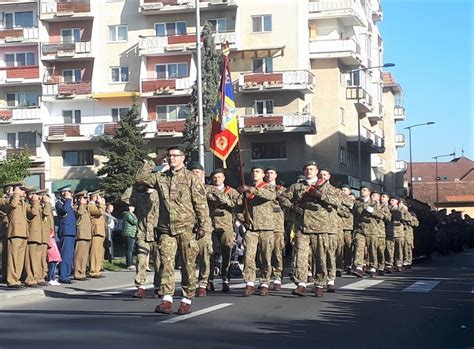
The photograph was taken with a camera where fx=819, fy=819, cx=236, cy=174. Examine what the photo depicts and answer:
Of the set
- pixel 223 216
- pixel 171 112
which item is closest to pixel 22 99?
pixel 171 112

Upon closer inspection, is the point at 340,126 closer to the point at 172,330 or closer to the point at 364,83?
the point at 364,83

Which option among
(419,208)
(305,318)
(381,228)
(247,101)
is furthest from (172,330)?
(247,101)

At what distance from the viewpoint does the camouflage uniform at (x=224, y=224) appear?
13.5 meters

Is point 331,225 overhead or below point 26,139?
below

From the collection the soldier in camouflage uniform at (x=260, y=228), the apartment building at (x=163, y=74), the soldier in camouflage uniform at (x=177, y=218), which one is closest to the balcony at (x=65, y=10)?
the apartment building at (x=163, y=74)

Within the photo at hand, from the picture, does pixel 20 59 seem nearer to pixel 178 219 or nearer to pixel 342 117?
pixel 342 117

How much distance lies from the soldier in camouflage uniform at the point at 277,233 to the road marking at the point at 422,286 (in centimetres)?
253

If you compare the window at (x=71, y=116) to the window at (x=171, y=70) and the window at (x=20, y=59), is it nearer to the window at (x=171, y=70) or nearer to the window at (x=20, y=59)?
the window at (x=20, y=59)

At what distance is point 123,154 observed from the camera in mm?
51125

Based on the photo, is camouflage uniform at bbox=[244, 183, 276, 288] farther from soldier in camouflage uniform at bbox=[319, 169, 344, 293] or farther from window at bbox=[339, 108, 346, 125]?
window at bbox=[339, 108, 346, 125]

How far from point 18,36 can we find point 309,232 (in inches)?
1909

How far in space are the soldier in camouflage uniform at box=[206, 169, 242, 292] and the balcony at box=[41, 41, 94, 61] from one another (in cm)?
4489

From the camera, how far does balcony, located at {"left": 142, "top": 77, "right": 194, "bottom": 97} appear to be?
55344 millimetres

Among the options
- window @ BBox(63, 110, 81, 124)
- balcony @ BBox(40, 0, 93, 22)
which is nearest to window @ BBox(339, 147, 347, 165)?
window @ BBox(63, 110, 81, 124)
